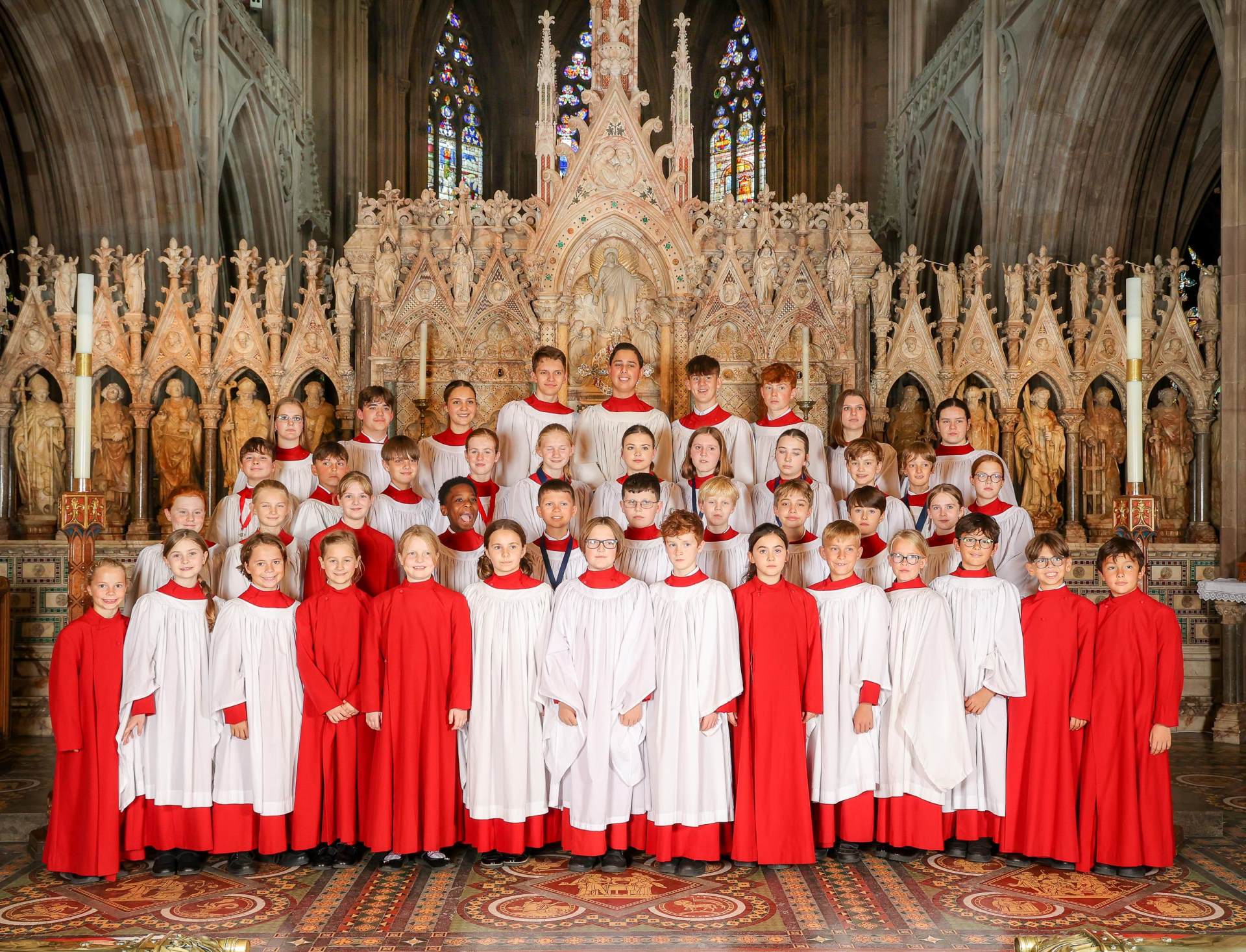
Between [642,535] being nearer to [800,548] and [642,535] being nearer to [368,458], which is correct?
[800,548]

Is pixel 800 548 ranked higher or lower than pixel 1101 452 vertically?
lower

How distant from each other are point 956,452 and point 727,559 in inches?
82.9

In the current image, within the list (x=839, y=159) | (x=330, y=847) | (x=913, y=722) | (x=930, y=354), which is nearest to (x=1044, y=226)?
(x=930, y=354)

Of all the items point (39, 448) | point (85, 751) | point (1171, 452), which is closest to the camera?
point (85, 751)

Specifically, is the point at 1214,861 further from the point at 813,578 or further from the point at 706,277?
the point at 706,277

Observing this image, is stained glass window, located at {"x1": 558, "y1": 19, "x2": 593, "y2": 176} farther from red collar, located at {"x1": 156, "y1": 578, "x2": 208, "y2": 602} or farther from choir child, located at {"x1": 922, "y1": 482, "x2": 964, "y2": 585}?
red collar, located at {"x1": 156, "y1": 578, "x2": 208, "y2": 602}

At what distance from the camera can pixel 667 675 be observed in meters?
4.98

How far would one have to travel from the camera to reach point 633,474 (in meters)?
5.47

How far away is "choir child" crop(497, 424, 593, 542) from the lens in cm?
593

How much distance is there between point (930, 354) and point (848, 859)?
14.5 ft

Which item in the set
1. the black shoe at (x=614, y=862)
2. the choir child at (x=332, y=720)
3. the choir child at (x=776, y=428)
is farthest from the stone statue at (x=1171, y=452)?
the choir child at (x=332, y=720)

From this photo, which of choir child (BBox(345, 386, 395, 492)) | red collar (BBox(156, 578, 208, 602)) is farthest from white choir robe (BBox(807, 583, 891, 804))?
choir child (BBox(345, 386, 395, 492))

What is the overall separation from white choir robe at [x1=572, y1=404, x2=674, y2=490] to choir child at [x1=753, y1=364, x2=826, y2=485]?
518 millimetres

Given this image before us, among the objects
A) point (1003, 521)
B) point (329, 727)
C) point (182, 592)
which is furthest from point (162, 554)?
point (1003, 521)
